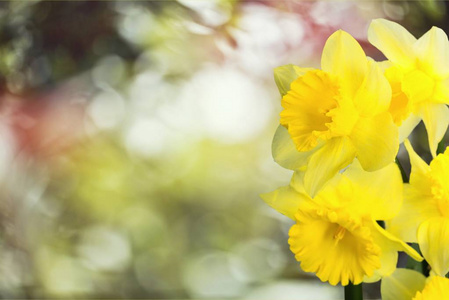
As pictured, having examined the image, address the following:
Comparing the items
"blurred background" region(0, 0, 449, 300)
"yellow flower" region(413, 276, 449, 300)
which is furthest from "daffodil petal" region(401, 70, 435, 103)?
"blurred background" region(0, 0, 449, 300)

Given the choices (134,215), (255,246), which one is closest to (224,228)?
(255,246)

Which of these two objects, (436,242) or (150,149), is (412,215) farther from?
(150,149)

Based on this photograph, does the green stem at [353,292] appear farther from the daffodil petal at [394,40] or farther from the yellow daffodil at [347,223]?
the daffodil petal at [394,40]

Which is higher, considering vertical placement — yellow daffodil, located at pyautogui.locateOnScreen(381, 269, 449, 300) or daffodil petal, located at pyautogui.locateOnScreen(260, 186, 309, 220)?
daffodil petal, located at pyautogui.locateOnScreen(260, 186, 309, 220)

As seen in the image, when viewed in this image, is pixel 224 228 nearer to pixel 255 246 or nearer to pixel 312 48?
pixel 255 246

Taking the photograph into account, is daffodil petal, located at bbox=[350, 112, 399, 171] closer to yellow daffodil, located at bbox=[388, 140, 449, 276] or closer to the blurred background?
yellow daffodil, located at bbox=[388, 140, 449, 276]

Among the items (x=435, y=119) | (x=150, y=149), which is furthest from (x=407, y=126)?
(x=150, y=149)

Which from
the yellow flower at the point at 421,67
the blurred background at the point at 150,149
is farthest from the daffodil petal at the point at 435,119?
the blurred background at the point at 150,149
